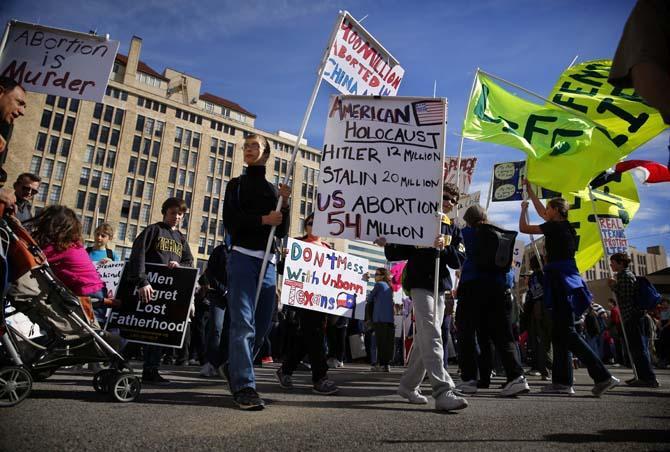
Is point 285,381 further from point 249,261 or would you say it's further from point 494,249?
point 494,249

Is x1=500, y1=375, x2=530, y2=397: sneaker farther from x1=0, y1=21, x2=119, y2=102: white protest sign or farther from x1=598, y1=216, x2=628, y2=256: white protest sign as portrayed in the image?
x1=0, y1=21, x2=119, y2=102: white protest sign

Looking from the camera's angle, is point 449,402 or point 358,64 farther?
point 358,64

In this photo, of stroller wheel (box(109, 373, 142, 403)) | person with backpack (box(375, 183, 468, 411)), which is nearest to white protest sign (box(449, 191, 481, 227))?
person with backpack (box(375, 183, 468, 411))

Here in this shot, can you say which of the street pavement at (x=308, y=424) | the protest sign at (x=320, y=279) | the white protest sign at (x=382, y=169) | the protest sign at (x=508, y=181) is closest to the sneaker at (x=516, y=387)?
the street pavement at (x=308, y=424)

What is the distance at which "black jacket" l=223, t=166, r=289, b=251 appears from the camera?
373 cm

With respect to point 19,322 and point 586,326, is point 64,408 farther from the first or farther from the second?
point 586,326

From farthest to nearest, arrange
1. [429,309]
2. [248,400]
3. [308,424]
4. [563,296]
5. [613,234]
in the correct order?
[613,234] → [563,296] → [429,309] → [248,400] → [308,424]

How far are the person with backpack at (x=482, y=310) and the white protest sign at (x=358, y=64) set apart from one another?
192cm

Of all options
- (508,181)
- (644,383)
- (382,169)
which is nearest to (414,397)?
(382,169)

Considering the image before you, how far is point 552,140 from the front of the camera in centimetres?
690

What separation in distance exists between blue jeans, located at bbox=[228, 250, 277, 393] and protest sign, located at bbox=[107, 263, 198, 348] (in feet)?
4.70

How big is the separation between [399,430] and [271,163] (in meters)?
75.4

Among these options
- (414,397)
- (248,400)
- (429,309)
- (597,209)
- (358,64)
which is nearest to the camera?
(248,400)

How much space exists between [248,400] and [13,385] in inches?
59.3
